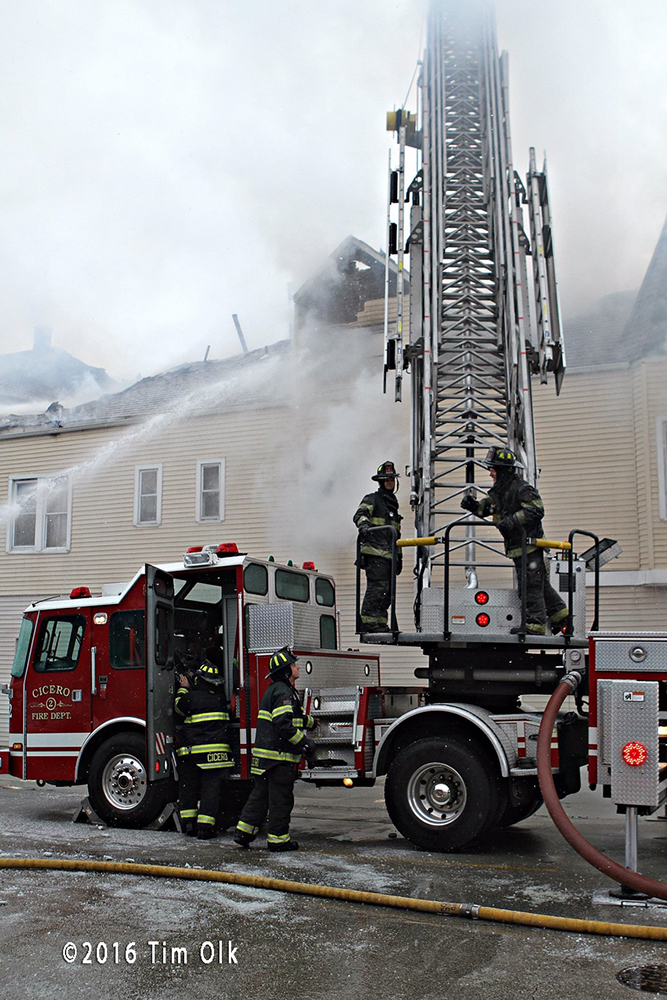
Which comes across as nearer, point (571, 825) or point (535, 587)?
point (571, 825)

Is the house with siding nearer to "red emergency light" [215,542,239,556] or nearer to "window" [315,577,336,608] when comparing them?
"window" [315,577,336,608]

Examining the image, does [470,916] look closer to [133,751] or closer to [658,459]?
[133,751]

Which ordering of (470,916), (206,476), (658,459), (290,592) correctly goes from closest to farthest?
(470,916)
(290,592)
(658,459)
(206,476)

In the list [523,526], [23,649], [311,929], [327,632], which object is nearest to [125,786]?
[23,649]

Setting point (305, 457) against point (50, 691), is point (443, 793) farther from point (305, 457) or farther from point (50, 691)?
point (305, 457)

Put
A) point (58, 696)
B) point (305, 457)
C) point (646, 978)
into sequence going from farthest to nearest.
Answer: point (305, 457) < point (58, 696) < point (646, 978)

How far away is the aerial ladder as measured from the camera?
816 cm

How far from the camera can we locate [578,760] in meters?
7.18

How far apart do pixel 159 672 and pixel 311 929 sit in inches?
130

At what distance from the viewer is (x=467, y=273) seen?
8.62m

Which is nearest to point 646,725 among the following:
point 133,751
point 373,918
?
point 373,918

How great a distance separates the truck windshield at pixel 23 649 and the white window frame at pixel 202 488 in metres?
7.04

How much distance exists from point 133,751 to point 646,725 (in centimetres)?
454

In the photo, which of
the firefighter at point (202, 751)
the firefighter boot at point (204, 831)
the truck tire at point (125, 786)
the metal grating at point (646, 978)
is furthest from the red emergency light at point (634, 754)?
the truck tire at point (125, 786)
